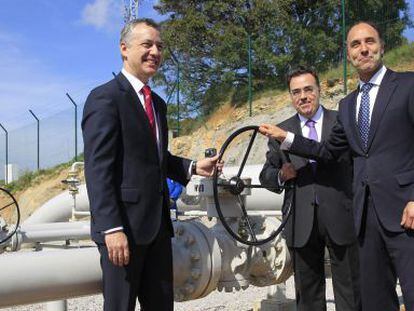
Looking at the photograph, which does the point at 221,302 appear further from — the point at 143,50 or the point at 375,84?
the point at 143,50

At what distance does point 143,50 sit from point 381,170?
99cm

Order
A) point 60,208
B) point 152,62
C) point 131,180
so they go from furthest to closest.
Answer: point 60,208 → point 152,62 → point 131,180

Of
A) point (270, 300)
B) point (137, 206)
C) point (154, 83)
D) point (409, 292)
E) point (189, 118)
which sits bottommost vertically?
point (270, 300)

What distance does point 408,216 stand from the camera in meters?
2.01

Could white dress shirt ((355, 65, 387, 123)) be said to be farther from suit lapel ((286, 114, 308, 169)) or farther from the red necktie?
the red necktie

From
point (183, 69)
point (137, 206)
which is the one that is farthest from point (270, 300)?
point (183, 69)

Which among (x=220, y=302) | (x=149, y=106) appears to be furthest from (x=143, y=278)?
(x=220, y=302)

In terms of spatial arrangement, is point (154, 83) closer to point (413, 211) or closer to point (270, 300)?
point (270, 300)

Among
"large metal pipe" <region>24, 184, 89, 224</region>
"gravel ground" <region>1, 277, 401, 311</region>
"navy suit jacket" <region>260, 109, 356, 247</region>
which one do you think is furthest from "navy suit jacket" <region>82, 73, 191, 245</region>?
"large metal pipe" <region>24, 184, 89, 224</region>

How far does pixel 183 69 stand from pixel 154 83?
1.11m

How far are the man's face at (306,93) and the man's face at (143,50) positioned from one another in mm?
783

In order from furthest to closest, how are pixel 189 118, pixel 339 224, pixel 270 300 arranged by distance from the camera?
pixel 189 118
pixel 270 300
pixel 339 224

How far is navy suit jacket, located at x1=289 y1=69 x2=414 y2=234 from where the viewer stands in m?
2.09

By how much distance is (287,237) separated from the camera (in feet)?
8.83
